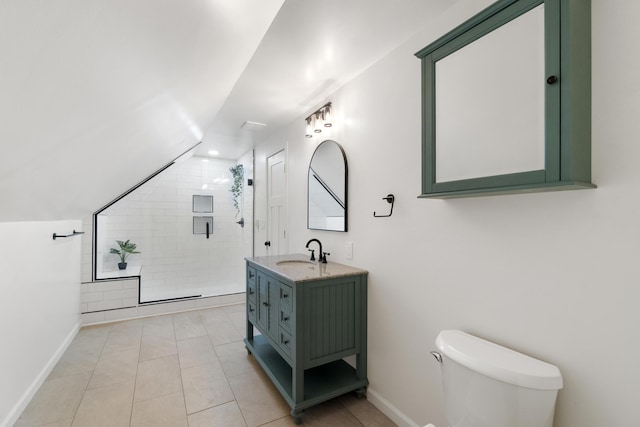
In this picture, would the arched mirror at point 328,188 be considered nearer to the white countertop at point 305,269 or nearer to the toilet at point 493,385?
the white countertop at point 305,269

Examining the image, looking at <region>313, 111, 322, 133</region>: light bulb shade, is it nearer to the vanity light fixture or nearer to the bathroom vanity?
the vanity light fixture

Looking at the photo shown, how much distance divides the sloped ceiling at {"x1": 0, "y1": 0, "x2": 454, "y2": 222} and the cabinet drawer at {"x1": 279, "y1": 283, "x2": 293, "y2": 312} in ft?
4.31

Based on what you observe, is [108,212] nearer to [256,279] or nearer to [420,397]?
[256,279]

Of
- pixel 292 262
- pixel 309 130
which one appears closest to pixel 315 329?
pixel 292 262

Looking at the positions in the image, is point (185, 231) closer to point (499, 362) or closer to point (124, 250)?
point (124, 250)

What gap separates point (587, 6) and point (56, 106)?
180 centimetres

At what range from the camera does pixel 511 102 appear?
1.06 meters

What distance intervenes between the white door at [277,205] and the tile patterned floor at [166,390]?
1.15 m

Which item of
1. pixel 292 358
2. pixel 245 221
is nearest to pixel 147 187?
pixel 245 221

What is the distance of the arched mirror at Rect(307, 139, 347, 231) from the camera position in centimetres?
228

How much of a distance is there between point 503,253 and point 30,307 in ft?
9.74

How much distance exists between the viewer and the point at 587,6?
0.96 m

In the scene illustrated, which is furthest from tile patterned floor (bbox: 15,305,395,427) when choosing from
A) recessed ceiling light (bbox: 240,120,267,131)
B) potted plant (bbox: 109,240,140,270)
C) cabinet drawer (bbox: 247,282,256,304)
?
recessed ceiling light (bbox: 240,120,267,131)

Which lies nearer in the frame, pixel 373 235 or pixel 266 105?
pixel 373 235
